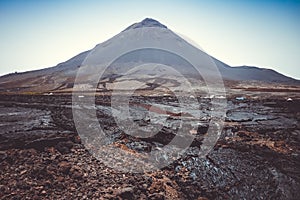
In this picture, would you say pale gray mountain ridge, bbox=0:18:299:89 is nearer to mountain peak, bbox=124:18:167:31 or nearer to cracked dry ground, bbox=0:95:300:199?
mountain peak, bbox=124:18:167:31

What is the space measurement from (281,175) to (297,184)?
36 centimetres

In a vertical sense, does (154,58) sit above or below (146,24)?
below

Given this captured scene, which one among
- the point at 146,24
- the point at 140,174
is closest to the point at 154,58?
the point at 146,24

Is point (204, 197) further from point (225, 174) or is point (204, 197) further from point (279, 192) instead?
point (279, 192)

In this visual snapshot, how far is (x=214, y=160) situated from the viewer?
6023 mm

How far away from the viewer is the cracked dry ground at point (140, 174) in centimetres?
459

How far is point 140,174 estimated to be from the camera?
206 inches

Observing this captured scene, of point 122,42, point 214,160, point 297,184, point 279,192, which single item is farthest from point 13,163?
point 122,42

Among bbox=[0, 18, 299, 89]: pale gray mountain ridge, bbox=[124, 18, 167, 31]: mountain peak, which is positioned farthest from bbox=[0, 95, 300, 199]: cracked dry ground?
bbox=[124, 18, 167, 31]: mountain peak

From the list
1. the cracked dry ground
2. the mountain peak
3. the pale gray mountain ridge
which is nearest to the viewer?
the cracked dry ground

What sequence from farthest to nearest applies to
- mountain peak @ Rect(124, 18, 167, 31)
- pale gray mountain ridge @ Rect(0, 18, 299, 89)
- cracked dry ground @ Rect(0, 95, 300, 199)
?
1. mountain peak @ Rect(124, 18, 167, 31)
2. pale gray mountain ridge @ Rect(0, 18, 299, 89)
3. cracked dry ground @ Rect(0, 95, 300, 199)

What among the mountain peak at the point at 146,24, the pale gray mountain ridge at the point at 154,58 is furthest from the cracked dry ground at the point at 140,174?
the mountain peak at the point at 146,24

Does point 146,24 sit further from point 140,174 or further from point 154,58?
point 140,174

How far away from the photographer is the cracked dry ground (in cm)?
459
